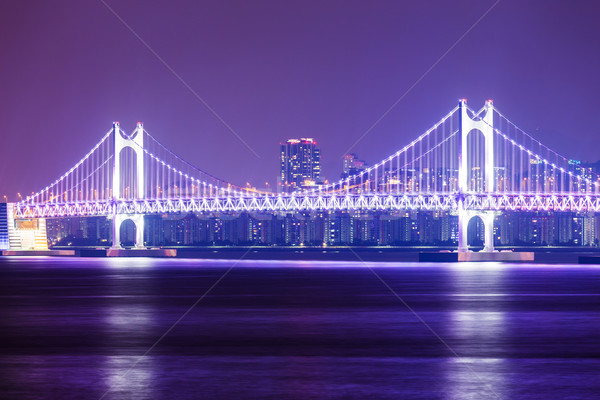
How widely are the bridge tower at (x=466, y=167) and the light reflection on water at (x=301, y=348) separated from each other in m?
59.4

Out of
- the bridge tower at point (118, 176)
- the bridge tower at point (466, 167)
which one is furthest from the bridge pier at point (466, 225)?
the bridge tower at point (118, 176)

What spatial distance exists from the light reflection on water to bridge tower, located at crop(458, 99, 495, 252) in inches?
2337

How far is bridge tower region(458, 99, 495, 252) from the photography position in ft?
305

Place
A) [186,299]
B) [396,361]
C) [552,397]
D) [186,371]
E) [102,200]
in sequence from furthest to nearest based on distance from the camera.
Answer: [102,200]
[186,299]
[396,361]
[186,371]
[552,397]

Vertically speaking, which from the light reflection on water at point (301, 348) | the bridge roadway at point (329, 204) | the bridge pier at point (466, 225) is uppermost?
the bridge roadway at point (329, 204)

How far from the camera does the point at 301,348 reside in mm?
17734

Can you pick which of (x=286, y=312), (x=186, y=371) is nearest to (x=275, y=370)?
(x=186, y=371)

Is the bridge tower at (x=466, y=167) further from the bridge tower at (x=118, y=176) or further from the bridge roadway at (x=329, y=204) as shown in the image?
the bridge tower at (x=118, y=176)

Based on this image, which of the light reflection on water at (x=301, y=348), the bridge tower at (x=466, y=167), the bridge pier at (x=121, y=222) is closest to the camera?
the light reflection on water at (x=301, y=348)

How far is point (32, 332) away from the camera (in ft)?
A: 69.2

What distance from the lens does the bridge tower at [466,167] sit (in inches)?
3659

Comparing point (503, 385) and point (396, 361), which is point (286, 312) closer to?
point (396, 361)

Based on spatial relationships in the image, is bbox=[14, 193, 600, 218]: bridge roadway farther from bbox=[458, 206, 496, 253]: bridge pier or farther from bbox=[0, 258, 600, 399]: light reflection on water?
bbox=[0, 258, 600, 399]: light reflection on water

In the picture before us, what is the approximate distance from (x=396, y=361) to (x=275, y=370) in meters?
2.06
